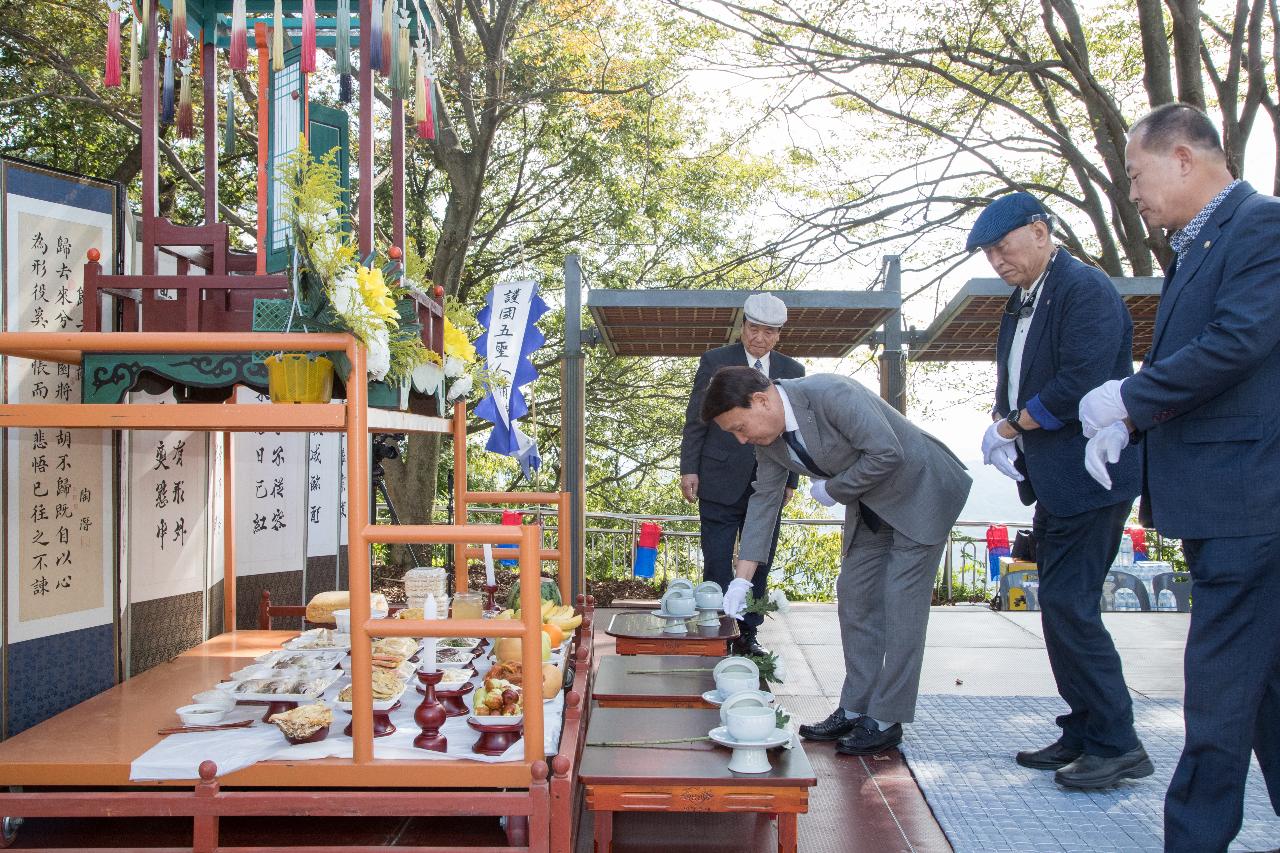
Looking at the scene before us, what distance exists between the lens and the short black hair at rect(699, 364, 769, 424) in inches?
130

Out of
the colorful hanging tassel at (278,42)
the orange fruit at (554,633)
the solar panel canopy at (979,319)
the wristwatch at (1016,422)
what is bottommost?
the orange fruit at (554,633)

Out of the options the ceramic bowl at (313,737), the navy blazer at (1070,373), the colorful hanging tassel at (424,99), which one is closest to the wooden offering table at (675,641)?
the navy blazer at (1070,373)

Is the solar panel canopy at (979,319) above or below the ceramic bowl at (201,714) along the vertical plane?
above

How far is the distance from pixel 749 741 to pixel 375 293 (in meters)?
1.52

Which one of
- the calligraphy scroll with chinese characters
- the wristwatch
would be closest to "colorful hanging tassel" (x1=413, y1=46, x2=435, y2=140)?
the calligraphy scroll with chinese characters

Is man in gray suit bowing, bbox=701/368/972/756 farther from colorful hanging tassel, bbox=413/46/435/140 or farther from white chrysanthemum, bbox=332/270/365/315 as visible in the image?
colorful hanging tassel, bbox=413/46/435/140

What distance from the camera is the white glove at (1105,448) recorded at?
251 cm

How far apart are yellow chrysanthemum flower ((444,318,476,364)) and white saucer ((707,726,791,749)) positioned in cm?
216

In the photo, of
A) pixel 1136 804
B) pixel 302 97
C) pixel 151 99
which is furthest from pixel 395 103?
pixel 1136 804

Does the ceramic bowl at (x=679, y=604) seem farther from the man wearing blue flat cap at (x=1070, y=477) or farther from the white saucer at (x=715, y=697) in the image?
the man wearing blue flat cap at (x=1070, y=477)

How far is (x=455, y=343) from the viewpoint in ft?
13.8

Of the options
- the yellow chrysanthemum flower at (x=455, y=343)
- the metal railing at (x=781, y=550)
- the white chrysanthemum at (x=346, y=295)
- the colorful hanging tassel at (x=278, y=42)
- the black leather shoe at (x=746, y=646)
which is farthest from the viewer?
the metal railing at (x=781, y=550)

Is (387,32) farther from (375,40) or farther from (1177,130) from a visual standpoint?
(1177,130)

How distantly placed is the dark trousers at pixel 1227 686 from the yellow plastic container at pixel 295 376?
2292mm
